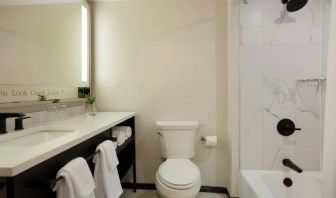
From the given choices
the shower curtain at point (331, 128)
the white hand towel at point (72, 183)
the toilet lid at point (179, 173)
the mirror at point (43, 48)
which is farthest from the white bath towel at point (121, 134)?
the shower curtain at point (331, 128)

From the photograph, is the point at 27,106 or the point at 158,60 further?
the point at 158,60

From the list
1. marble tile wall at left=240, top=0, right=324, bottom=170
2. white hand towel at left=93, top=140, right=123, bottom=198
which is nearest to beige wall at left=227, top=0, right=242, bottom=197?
marble tile wall at left=240, top=0, right=324, bottom=170

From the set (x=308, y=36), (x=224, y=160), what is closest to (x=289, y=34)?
(x=308, y=36)

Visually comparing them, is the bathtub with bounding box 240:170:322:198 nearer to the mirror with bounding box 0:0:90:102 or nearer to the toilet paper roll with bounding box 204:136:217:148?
the toilet paper roll with bounding box 204:136:217:148

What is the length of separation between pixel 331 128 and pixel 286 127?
57.2 inches

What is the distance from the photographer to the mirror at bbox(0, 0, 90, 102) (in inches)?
53.4

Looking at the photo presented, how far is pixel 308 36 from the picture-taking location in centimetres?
197

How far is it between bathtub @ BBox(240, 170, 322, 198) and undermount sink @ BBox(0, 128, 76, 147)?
158 centimetres

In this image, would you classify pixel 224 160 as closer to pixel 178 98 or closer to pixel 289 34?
pixel 178 98

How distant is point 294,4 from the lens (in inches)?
73.5

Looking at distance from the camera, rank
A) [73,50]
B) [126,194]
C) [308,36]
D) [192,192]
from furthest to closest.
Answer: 1. [126,194]
2. [73,50]
3. [308,36]
4. [192,192]

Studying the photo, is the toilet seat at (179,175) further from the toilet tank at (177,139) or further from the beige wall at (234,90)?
the beige wall at (234,90)

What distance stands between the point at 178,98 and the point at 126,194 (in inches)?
47.6

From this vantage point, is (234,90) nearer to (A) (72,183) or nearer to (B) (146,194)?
(B) (146,194)
